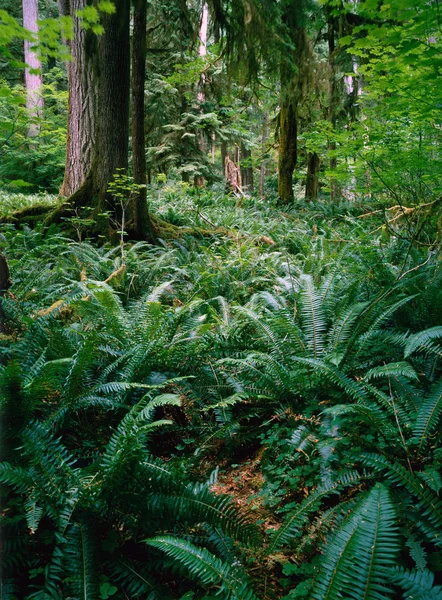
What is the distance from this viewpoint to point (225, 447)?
2.45m

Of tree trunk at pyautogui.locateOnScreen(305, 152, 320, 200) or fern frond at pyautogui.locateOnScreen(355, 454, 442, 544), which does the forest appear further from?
tree trunk at pyautogui.locateOnScreen(305, 152, 320, 200)

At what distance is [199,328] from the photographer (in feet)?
9.45

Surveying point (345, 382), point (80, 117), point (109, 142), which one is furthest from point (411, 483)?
point (80, 117)

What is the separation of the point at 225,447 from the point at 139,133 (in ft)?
17.5

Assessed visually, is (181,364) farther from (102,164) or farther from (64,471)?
(102,164)

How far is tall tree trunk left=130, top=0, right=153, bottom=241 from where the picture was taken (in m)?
5.81

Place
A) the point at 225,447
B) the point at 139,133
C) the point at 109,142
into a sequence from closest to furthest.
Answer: the point at 225,447 → the point at 109,142 → the point at 139,133

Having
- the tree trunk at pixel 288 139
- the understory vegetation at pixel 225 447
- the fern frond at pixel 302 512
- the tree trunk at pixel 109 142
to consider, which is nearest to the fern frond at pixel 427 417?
the understory vegetation at pixel 225 447

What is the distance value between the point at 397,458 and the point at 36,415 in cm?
193

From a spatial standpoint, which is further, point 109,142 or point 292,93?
point 292,93

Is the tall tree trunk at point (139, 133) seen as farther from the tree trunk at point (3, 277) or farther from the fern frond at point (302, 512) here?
the fern frond at point (302, 512)

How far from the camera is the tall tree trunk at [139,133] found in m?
5.81

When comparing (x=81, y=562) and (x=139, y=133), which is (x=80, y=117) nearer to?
(x=139, y=133)

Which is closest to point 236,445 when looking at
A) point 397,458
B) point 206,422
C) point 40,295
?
point 206,422
